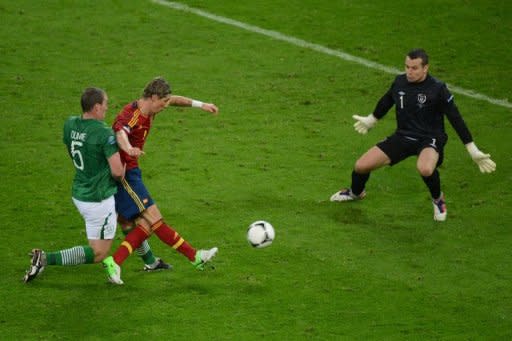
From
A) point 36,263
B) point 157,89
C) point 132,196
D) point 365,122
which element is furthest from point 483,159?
point 36,263

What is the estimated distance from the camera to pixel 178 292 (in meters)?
9.98

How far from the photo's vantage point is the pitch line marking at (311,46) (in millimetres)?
15648

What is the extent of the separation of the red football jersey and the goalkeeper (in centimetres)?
294

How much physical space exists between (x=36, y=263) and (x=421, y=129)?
4572 millimetres

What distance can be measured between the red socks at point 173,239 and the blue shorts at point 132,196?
22cm

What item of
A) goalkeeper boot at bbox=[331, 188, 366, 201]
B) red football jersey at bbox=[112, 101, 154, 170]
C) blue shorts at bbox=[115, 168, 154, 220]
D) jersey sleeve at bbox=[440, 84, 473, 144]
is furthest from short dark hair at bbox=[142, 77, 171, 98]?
jersey sleeve at bbox=[440, 84, 473, 144]

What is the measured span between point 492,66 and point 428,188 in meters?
5.13

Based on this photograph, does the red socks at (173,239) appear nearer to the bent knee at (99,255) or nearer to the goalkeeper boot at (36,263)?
the bent knee at (99,255)

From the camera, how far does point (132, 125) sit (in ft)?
33.2

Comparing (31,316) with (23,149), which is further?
(23,149)

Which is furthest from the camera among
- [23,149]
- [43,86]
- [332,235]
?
[43,86]

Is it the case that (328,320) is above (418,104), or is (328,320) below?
below

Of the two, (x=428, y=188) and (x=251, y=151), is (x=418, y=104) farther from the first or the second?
(x=251, y=151)

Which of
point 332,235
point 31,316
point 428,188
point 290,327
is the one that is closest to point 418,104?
point 428,188
